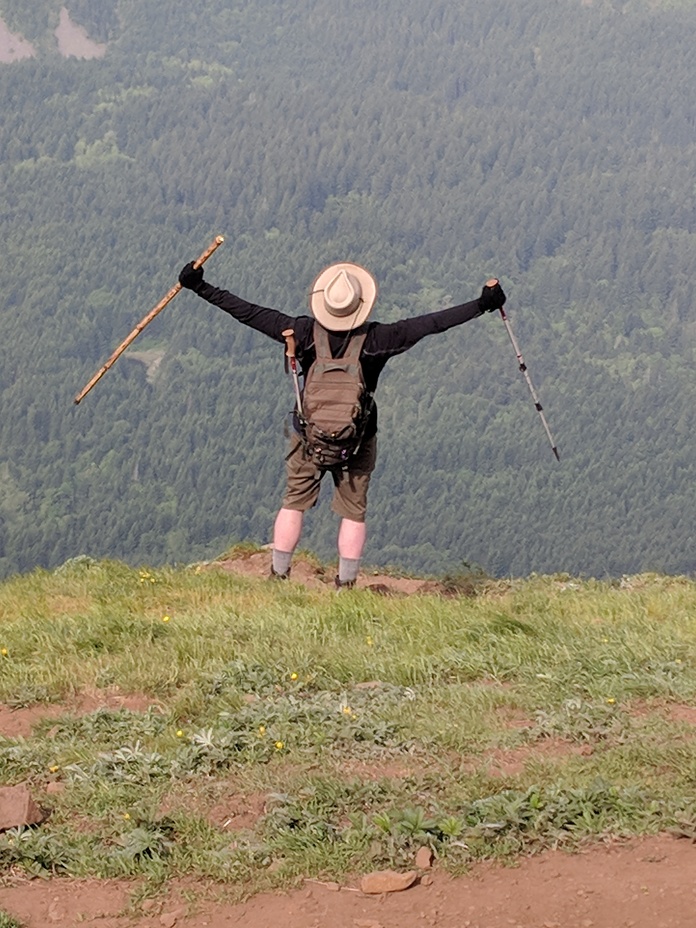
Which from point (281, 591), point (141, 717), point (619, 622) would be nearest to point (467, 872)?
point (141, 717)

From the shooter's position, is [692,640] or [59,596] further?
[59,596]

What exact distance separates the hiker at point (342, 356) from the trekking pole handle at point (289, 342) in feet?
0.10

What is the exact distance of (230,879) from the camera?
6262 millimetres

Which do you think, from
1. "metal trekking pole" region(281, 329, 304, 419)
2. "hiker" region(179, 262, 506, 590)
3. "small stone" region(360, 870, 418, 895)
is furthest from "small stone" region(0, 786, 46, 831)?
"metal trekking pole" region(281, 329, 304, 419)

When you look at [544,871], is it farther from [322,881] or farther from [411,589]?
[411,589]

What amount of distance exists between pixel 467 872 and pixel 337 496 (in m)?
6.76

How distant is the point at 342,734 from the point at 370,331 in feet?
17.0

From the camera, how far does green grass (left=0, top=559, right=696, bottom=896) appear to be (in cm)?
642

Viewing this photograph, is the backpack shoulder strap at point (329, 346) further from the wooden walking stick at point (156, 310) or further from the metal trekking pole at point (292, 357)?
the wooden walking stick at point (156, 310)

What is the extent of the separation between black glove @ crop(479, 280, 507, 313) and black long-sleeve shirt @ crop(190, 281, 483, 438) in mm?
56

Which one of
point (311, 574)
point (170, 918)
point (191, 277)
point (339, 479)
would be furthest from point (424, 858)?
point (311, 574)

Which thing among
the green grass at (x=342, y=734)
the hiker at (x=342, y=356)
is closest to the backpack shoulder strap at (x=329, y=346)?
the hiker at (x=342, y=356)

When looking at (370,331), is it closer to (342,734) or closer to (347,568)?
(347,568)

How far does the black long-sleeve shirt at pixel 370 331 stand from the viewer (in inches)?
472
